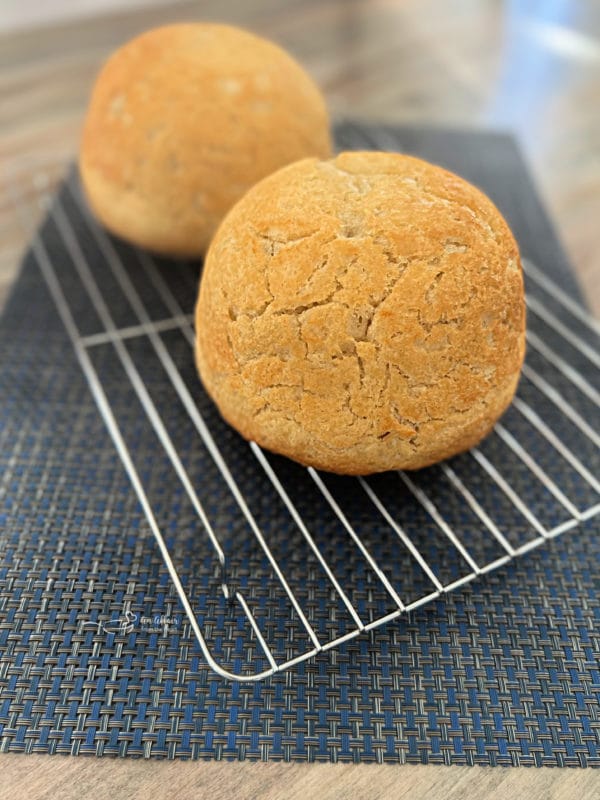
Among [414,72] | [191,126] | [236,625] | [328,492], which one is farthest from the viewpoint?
[414,72]

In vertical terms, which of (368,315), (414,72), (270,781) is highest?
(368,315)

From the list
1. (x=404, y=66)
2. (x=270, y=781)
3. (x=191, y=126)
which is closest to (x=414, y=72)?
(x=404, y=66)

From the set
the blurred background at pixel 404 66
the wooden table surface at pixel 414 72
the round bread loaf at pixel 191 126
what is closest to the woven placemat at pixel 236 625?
the round bread loaf at pixel 191 126

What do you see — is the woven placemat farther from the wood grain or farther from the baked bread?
the baked bread

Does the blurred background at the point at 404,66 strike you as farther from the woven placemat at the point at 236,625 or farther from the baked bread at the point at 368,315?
the baked bread at the point at 368,315

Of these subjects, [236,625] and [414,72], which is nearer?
[236,625]

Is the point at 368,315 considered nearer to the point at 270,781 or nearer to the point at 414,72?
the point at 270,781
